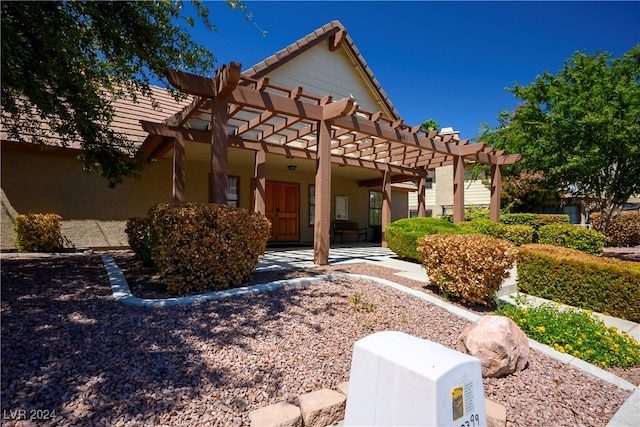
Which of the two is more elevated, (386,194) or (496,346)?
(386,194)

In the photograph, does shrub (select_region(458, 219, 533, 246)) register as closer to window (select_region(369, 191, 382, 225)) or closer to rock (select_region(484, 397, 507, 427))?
window (select_region(369, 191, 382, 225))

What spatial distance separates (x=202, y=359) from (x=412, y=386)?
1883mm

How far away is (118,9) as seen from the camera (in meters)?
4.74

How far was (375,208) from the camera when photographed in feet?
51.9

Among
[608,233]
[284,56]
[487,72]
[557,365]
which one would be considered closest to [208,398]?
[557,365]

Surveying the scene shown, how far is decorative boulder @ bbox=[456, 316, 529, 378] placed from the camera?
2990 millimetres

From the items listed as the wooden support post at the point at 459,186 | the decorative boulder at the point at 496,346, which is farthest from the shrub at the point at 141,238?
the wooden support post at the point at 459,186

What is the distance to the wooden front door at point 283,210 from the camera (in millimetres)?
12008

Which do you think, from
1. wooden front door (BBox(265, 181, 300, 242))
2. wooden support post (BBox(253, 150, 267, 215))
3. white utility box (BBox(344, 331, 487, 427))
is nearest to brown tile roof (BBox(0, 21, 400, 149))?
wooden support post (BBox(253, 150, 267, 215))

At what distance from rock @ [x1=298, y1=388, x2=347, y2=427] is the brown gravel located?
21 centimetres

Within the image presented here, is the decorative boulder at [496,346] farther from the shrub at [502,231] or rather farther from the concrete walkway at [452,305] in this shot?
the shrub at [502,231]

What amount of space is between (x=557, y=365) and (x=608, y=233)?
19.0 m

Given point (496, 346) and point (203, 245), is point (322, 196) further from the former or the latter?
point (496, 346)

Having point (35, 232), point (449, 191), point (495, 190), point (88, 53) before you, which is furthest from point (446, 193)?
point (35, 232)
